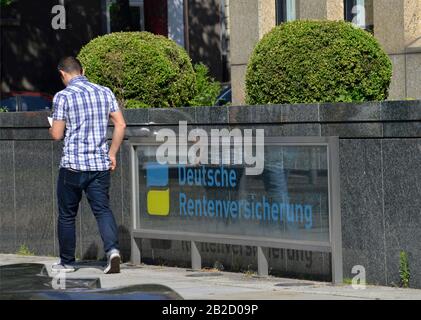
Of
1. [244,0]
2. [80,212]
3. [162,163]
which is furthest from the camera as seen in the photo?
[244,0]

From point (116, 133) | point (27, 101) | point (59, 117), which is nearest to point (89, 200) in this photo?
point (116, 133)

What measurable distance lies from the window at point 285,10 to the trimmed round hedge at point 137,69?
202 inches

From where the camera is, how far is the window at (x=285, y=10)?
1675cm

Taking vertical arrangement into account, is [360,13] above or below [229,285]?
above

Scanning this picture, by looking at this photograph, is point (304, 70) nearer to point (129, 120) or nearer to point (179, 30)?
point (129, 120)

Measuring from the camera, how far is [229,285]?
9211 mm

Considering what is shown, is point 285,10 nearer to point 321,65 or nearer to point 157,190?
point 321,65

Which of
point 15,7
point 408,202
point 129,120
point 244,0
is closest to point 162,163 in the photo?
point 129,120

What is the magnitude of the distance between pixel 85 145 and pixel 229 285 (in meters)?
1.74

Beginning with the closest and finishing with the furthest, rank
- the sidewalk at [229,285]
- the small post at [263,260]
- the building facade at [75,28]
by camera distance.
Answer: the sidewalk at [229,285], the small post at [263,260], the building facade at [75,28]

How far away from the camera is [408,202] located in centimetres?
881

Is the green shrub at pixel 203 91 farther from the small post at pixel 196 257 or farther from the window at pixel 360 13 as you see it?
the window at pixel 360 13

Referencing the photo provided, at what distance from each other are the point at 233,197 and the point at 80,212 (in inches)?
91.6

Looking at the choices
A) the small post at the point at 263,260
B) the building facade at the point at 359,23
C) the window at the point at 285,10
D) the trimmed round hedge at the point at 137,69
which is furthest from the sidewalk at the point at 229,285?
the window at the point at 285,10
